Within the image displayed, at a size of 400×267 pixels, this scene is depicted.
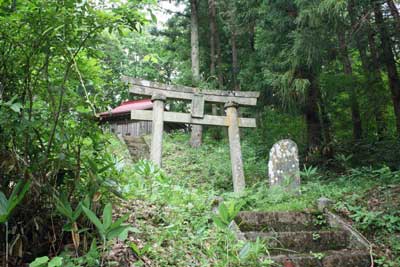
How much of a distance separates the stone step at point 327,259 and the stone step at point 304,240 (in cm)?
29

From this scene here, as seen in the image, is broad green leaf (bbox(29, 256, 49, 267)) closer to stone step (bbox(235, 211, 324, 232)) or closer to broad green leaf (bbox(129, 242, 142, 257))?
broad green leaf (bbox(129, 242, 142, 257))

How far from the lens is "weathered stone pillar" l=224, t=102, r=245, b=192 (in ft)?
24.2

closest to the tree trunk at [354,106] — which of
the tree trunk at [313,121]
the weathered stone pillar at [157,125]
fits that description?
the tree trunk at [313,121]

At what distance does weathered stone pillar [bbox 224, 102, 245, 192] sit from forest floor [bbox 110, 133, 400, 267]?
713mm

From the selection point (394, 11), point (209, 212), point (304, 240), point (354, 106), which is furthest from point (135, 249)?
point (354, 106)

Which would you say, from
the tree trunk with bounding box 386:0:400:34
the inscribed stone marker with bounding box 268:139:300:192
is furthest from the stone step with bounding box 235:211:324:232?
the tree trunk with bounding box 386:0:400:34

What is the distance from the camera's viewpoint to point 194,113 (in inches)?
303

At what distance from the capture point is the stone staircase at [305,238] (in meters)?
3.64

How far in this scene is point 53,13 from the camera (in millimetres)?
1933

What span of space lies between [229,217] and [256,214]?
2.25 m

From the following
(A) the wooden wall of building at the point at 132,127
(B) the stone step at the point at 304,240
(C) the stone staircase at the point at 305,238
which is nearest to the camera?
(C) the stone staircase at the point at 305,238

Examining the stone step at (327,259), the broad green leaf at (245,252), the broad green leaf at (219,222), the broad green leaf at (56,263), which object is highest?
the broad green leaf at (219,222)

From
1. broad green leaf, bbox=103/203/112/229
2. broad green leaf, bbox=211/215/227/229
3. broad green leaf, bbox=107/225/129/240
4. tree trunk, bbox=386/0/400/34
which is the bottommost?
broad green leaf, bbox=211/215/227/229

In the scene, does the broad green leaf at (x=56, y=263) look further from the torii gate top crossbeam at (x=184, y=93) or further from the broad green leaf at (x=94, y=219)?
the torii gate top crossbeam at (x=184, y=93)
